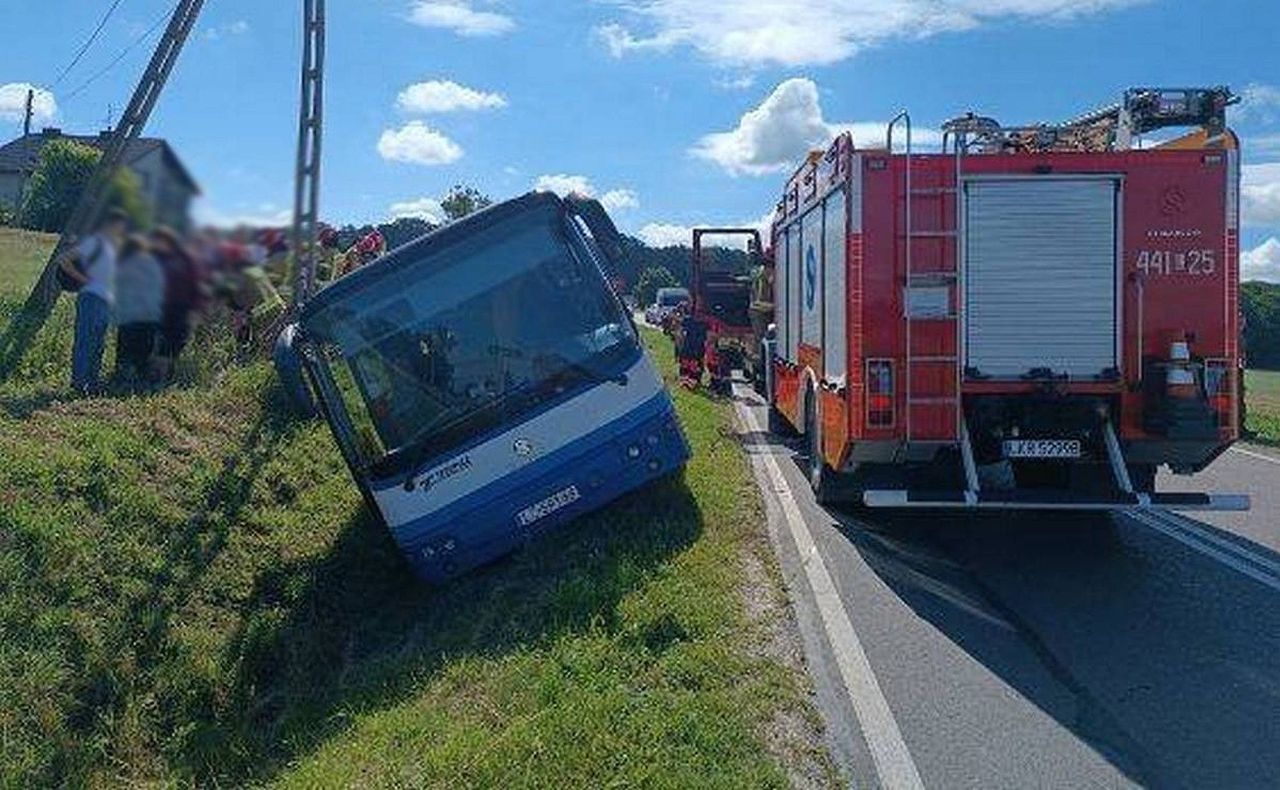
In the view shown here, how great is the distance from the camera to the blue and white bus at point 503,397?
7.30 meters

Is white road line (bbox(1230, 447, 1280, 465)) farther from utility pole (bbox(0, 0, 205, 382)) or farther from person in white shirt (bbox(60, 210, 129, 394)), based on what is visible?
person in white shirt (bbox(60, 210, 129, 394))

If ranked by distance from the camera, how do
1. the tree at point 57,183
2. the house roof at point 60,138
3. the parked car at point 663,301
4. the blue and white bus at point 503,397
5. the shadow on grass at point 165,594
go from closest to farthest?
1. the house roof at point 60,138
2. the tree at point 57,183
3. the shadow on grass at point 165,594
4. the blue and white bus at point 503,397
5. the parked car at point 663,301

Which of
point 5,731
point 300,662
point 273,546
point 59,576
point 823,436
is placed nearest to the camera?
point 5,731

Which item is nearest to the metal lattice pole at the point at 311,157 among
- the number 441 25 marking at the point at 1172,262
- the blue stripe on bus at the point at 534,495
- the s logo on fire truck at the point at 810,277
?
the blue stripe on bus at the point at 534,495

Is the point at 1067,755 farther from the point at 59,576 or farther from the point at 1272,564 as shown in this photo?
the point at 59,576

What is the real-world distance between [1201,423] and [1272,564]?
4.26ft

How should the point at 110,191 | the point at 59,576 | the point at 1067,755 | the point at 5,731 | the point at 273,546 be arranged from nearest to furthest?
1. the point at 110,191
2. the point at 1067,755
3. the point at 5,731
4. the point at 59,576
5. the point at 273,546

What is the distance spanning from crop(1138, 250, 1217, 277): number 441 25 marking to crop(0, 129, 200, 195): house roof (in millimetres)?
7570

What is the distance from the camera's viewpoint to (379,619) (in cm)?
856

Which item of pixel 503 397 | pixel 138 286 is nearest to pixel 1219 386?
pixel 503 397

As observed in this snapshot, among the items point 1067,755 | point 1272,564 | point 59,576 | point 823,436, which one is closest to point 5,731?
point 59,576

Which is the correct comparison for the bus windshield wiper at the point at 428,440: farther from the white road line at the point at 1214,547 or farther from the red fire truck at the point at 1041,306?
the white road line at the point at 1214,547

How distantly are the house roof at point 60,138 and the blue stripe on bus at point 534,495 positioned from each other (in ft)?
19.1

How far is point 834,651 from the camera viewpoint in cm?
620
